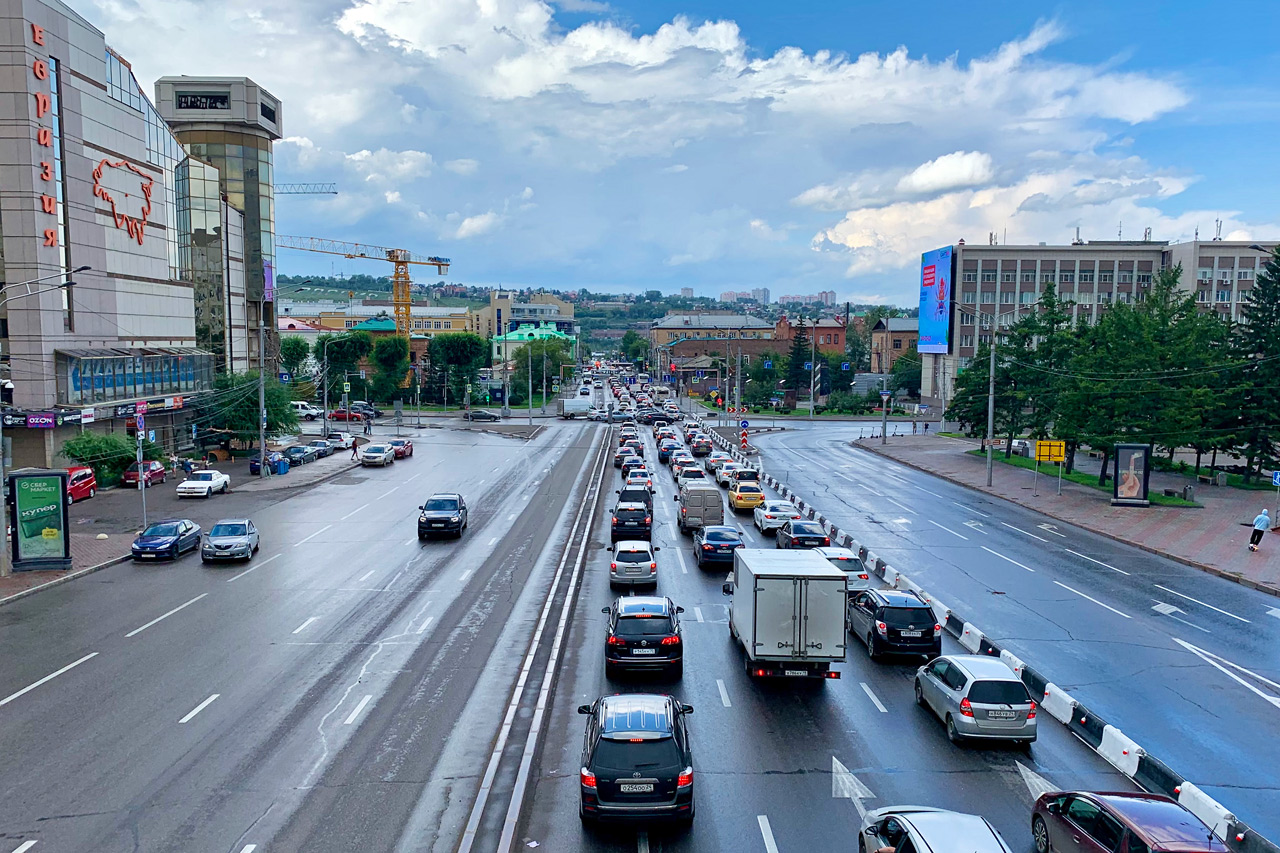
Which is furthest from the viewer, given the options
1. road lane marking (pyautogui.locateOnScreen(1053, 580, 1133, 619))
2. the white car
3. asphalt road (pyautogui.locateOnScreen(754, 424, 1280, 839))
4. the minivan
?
the white car

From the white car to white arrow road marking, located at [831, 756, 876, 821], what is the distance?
39.2m

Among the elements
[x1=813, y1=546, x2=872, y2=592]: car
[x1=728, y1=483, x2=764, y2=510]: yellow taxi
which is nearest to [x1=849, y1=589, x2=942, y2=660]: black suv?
[x1=813, y1=546, x2=872, y2=592]: car

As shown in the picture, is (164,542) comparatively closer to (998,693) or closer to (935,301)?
(998,693)

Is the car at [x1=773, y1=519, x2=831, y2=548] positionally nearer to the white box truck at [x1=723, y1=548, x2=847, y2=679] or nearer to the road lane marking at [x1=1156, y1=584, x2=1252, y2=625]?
the road lane marking at [x1=1156, y1=584, x2=1252, y2=625]

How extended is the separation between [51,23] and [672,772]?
178 feet

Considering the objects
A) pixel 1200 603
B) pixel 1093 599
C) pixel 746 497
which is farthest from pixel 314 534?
pixel 1200 603

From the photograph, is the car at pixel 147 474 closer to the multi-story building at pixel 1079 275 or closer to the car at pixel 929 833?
the car at pixel 929 833

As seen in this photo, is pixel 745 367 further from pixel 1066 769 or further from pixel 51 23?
pixel 1066 769

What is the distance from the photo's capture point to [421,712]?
53.9ft

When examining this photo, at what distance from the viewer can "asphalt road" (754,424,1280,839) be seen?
1574 centimetres

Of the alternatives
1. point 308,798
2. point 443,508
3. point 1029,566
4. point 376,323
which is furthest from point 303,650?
point 376,323

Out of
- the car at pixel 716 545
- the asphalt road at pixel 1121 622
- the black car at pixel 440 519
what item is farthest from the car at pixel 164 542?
the asphalt road at pixel 1121 622

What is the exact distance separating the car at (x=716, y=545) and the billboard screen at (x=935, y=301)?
277ft

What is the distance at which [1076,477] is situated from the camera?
179 ft
